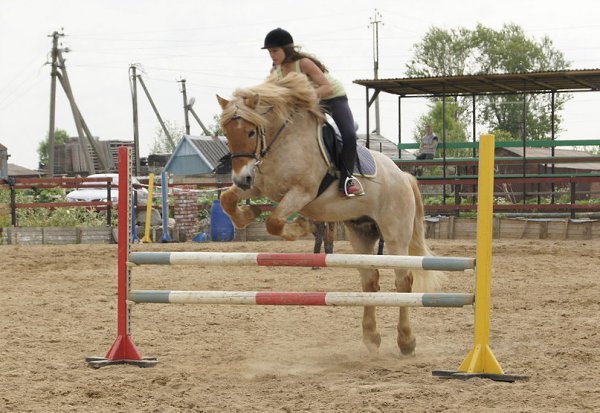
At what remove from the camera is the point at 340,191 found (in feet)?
20.3

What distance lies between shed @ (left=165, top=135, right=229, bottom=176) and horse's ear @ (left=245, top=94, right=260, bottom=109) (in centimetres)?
4711

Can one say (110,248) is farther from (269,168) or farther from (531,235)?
(269,168)

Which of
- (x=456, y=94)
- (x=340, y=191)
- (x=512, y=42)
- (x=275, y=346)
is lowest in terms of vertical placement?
(x=275, y=346)

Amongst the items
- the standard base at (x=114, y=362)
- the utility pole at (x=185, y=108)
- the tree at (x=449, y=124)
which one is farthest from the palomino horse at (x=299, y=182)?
the utility pole at (x=185, y=108)

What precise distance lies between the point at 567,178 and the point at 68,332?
13.5m

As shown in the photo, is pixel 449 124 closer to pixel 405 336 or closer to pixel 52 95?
pixel 52 95

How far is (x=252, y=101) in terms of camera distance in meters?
5.72

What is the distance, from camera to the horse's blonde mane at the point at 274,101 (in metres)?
5.64

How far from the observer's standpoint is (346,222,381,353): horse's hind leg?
639cm

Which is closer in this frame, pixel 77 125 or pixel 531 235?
pixel 531 235

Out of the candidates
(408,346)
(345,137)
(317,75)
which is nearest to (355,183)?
(345,137)

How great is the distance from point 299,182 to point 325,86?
78 cm

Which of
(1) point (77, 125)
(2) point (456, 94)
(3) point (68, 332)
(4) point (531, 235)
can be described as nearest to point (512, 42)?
(1) point (77, 125)

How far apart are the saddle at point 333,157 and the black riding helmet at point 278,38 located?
2.00 ft
